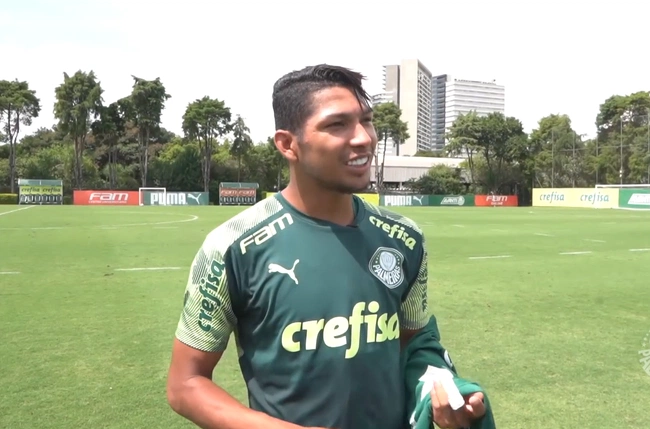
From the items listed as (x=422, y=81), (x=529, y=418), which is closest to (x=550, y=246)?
(x=529, y=418)

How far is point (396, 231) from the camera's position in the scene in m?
1.77

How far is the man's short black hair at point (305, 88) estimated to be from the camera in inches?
63.7

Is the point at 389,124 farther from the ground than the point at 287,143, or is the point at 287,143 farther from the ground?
the point at 389,124

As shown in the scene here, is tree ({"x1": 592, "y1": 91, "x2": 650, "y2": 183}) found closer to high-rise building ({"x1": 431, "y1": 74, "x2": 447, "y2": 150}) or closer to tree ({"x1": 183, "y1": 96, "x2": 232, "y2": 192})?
tree ({"x1": 183, "y1": 96, "x2": 232, "y2": 192})

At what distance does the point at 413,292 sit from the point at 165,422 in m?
2.49

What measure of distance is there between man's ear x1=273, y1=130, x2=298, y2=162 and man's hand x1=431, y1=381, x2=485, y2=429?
71cm

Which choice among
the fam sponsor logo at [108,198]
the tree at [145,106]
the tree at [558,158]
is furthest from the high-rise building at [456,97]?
the fam sponsor logo at [108,198]

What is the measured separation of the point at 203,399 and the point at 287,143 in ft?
2.29

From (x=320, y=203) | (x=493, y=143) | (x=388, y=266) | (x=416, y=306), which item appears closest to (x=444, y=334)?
(x=416, y=306)

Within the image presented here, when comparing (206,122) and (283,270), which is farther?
(206,122)

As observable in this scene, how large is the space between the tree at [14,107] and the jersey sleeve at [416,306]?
5427cm

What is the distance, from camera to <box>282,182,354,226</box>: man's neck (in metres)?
1.66

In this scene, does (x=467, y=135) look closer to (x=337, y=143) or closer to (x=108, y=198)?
(x=108, y=198)

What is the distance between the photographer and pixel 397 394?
64.6 inches
